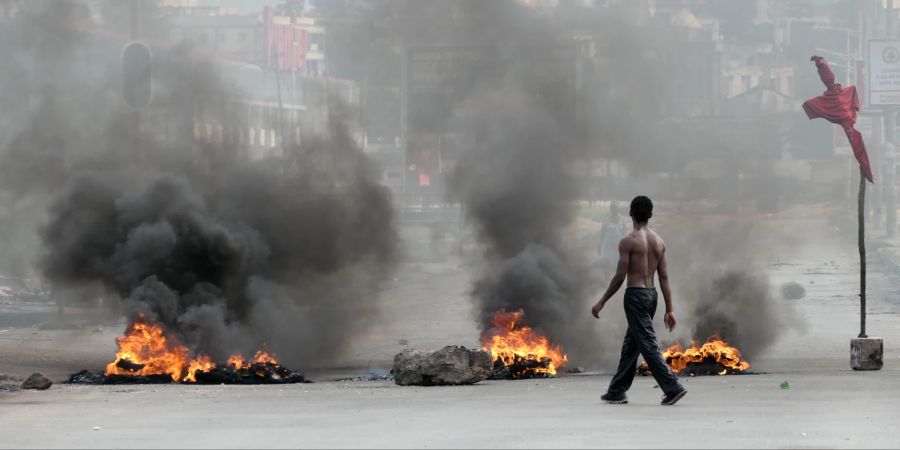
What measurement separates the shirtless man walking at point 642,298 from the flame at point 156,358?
18.3 feet

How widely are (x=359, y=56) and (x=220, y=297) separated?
17.9m

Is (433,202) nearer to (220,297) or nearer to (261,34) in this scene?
(220,297)

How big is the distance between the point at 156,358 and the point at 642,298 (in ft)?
21.9

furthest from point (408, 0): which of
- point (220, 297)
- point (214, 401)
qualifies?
point (214, 401)

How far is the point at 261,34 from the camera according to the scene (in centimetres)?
8481

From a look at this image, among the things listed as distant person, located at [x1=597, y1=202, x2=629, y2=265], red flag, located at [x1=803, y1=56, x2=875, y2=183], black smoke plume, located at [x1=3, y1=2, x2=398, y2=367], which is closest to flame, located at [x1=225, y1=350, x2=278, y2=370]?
black smoke plume, located at [x1=3, y1=2, x2=398, y2=367]

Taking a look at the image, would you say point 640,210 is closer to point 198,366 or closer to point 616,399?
point 616,399

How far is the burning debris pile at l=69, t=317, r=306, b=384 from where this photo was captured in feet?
52.1

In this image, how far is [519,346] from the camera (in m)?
17.0

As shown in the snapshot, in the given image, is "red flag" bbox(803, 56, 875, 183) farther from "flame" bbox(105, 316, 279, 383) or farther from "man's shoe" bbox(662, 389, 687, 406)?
"flame" bbox(105, 316, 279, 383)

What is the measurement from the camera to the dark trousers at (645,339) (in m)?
11.5

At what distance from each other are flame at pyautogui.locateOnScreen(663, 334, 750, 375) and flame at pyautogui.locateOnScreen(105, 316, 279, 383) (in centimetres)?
408

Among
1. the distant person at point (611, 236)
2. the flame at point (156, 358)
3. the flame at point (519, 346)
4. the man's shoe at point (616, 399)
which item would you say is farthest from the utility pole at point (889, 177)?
the man's shoe at point (616, 399)

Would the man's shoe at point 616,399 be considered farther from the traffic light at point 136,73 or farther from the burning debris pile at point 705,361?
the traffic light at point 136,73
